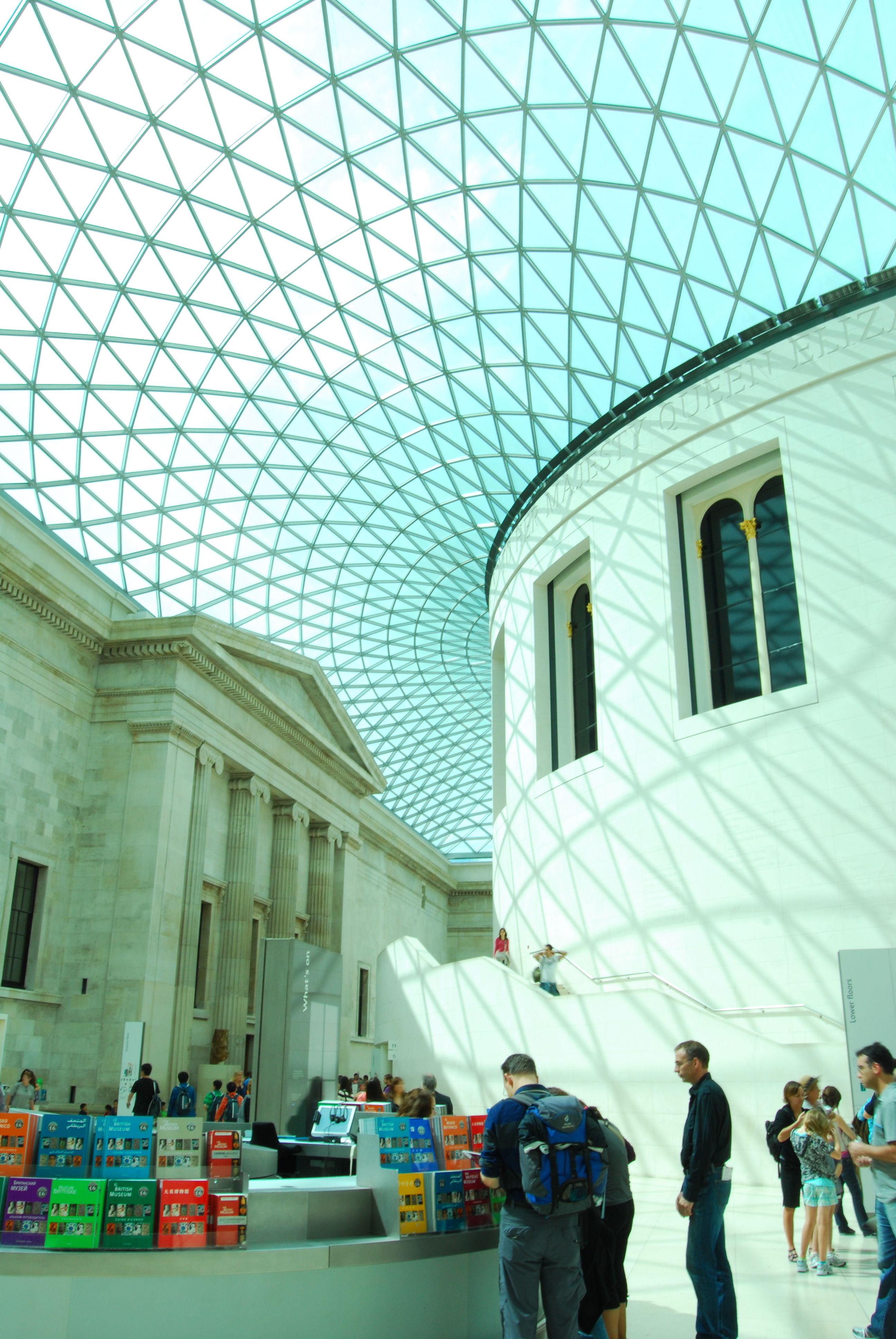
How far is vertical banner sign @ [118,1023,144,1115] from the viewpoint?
94.0ft

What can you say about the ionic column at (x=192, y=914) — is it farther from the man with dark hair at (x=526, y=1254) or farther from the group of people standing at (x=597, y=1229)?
the man with dark hair at (x=526, y=1254)

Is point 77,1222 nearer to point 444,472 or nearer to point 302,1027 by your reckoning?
point 302,1027

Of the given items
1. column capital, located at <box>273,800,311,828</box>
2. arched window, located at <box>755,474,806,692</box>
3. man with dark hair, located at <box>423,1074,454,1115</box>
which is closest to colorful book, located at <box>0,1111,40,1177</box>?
man with dark hair, located at <box>423,1074,454,1115</box>

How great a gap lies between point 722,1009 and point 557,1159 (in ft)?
61.2

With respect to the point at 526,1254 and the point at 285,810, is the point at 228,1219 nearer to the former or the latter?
the point at 526,1254

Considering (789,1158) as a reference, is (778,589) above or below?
above

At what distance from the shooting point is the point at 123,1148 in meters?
8.23

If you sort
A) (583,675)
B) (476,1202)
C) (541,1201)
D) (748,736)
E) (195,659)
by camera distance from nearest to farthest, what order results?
(541,1201)
(476,1202)
(748,736)
(583,675)
(195,659)

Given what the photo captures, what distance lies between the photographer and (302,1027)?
19.5 m

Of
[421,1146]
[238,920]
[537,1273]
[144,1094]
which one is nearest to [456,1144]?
[421,1146]

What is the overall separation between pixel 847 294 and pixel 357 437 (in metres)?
20.4

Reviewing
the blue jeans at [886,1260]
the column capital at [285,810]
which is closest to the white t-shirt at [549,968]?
the blue jeans at [886,1260]

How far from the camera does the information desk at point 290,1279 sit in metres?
7.16

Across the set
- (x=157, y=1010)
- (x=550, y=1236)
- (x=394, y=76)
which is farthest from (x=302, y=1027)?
(x=394, y=76)
